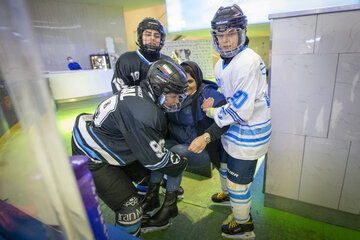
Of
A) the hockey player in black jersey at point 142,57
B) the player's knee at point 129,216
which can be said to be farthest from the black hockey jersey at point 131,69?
the player's knee at point 129,216

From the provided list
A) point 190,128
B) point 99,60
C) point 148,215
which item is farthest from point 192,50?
point 99,60

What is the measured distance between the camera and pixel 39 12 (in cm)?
700

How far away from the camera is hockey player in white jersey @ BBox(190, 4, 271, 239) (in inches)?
46.8

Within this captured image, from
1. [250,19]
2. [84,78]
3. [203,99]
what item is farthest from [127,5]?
[203,99]

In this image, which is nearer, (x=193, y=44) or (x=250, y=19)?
(x=250, y=19)

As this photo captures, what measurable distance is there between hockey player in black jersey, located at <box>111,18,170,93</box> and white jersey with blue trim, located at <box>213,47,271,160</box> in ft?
2.65

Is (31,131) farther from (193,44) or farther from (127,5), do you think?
(127,5)

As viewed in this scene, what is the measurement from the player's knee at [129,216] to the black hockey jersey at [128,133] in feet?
0.92

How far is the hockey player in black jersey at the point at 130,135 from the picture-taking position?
3.79 ft

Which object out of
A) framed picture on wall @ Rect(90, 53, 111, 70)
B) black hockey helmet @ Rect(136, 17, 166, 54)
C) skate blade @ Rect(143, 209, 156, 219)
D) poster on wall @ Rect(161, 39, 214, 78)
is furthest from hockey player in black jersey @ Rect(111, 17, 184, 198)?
framed picture on wall @ Rect(90, 53, 111, 70)

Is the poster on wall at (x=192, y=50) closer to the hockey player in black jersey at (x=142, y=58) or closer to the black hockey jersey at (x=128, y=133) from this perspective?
the hockey player in black jersey at (x=142, y=58)

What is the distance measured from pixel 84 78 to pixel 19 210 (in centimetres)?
641

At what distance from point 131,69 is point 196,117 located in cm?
86

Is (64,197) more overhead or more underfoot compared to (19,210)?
more overhead
